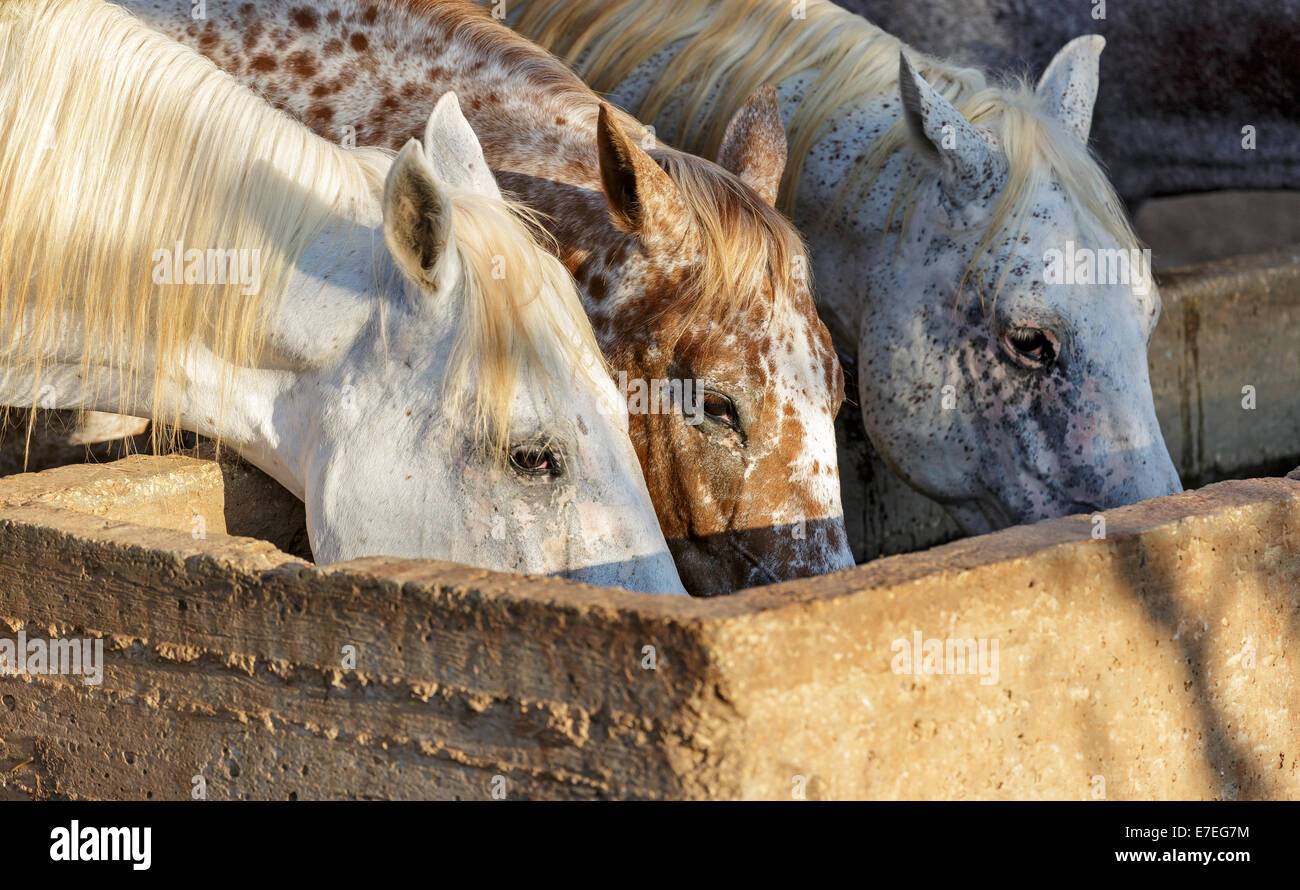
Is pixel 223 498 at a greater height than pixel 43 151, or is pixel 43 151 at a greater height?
pixel 43 151

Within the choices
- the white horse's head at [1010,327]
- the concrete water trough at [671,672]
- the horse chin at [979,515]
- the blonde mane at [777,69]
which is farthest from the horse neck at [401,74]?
the horse chin at [979,515]

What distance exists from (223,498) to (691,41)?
186 centimetres

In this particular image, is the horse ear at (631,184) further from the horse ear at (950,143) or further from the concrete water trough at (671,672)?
the concrete water trough at (671,672)

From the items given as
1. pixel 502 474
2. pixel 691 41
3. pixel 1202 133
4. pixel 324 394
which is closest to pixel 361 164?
pixel 324 394

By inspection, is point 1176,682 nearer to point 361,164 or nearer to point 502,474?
point 502,474

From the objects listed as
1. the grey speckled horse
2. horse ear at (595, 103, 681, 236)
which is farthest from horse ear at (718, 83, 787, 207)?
the grey speckled horse

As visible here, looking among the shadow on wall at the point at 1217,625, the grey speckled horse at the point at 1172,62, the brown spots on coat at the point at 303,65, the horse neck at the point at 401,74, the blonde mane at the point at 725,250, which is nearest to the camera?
the shadow on wall at the point at 1217,625

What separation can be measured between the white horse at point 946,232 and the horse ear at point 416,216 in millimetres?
1603

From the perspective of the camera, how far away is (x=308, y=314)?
2539 millimetres

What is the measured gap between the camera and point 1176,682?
7.73 ft

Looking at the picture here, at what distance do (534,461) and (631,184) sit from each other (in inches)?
27.1

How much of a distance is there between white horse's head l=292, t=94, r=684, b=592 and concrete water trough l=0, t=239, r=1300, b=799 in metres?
0.29

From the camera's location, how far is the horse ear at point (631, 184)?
111 inches

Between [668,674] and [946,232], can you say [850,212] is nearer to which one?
[946,232]
